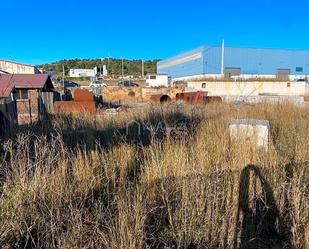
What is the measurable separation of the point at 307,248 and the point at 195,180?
109 centimetres

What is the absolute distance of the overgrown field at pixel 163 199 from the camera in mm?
2504

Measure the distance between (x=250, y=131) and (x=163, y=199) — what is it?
8.96ft

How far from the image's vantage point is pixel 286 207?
123 inches

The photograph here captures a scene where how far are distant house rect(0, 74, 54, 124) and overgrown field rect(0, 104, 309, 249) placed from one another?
19.8 ft

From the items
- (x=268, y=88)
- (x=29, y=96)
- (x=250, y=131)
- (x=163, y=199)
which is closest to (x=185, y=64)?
(x=268, y=88)

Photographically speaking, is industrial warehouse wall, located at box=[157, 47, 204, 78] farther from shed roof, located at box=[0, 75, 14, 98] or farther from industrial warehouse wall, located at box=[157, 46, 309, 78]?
shed roof, located at box=[0, 75, 14, 98]

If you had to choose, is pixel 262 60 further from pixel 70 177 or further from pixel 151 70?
pixel 70 177

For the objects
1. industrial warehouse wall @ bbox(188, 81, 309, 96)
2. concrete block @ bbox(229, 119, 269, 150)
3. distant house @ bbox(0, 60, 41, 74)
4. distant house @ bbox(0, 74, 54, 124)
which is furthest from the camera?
distant house @ bbox(0, 60, 41, 74)

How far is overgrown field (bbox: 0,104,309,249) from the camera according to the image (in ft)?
8.21

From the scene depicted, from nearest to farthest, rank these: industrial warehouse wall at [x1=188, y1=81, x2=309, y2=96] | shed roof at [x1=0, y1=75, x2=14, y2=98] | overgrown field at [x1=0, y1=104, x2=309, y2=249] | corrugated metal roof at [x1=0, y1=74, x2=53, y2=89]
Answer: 1. overgrown field at [x1=0, y1=104, x2=309, y2=249]
2. shed roof at [x1=0, y1=75, x2=14, y2=98]
3. corrugated metal roof at [x1=0, y1=74, x2=53, y2=89]
4. industrial warehouse wall at [x1=188, y1=81, x2=309, y2=96]

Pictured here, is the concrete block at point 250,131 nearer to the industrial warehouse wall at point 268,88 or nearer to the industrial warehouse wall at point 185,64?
the industrial warehouse wall at point 268,88

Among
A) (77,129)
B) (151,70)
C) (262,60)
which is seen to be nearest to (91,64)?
(151,70)

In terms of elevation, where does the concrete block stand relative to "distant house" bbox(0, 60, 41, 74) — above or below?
below

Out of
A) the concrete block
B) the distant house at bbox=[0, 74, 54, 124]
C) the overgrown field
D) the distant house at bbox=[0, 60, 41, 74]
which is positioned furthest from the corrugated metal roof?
the distant house at bbox=[0, 60, 41, 74]
